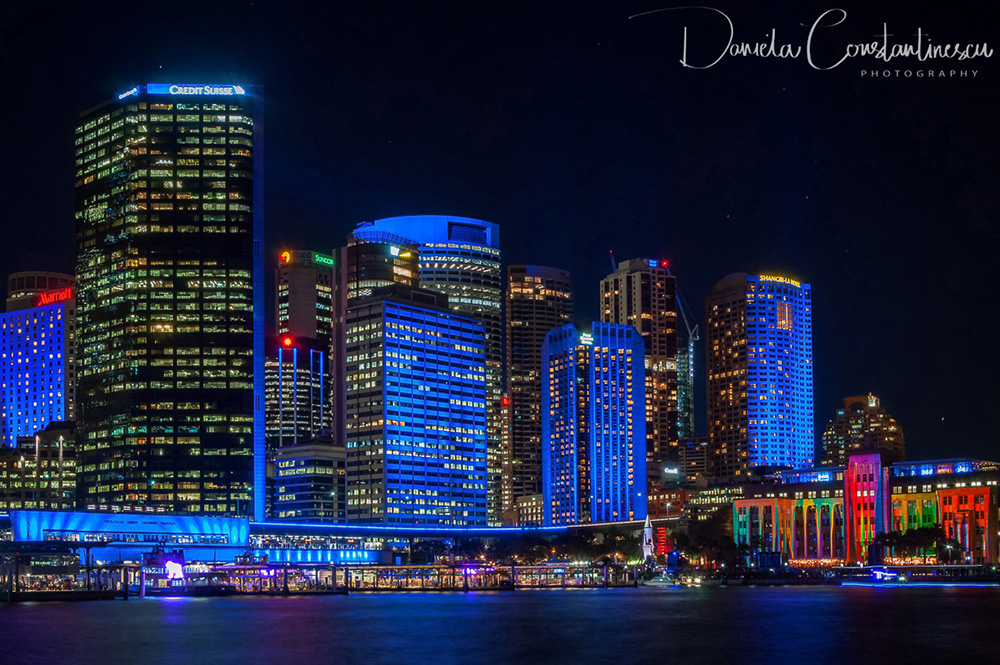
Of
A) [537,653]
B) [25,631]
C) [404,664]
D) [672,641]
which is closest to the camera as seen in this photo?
[404,664]

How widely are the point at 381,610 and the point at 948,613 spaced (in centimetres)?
6170

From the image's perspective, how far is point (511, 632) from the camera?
12612 cm

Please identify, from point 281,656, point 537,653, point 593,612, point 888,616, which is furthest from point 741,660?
point 593,612

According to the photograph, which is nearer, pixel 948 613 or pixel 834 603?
pixel 948 613

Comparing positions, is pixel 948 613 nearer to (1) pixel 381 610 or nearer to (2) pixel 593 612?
(2) pixel 593 612

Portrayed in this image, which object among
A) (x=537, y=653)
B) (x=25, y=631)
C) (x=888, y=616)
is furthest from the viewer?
(x=888, y=616)

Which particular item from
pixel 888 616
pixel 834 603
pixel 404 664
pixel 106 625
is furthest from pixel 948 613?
pixel 106 625

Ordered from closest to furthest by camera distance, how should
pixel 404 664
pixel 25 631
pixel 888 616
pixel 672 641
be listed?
pixel 404 664 < pixel 672 641 < pixel 25 631 < pixel 888 616

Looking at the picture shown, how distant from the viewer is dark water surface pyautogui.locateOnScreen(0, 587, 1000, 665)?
4082 inches

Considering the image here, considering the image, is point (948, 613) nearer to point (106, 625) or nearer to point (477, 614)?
point (477, 614)

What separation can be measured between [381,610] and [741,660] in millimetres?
70731

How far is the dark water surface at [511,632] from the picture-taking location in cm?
10369

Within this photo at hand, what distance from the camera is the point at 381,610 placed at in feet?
→ 536

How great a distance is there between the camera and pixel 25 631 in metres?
128
